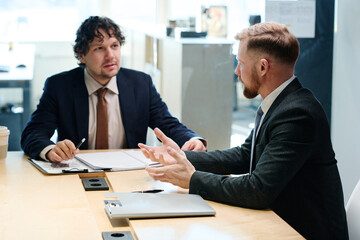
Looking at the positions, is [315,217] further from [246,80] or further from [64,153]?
[64,153]

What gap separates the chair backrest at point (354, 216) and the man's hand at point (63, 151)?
1091 millimetres

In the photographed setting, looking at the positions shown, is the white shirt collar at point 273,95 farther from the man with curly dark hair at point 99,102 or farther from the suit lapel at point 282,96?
the man with curly dark hair at point 99,102

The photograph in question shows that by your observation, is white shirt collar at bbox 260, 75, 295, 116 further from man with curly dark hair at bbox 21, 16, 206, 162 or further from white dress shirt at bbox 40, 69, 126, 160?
white dress shirt at bbox 40, 69, 126, 160

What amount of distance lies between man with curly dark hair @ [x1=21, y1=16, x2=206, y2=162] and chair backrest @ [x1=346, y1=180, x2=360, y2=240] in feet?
3.03

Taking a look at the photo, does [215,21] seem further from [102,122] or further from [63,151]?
[63,151]

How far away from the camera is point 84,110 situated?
2721 mm

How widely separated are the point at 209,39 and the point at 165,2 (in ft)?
4.30

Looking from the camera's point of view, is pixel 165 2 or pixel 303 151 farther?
pixel 165 2

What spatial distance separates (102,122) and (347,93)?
1.61 meters

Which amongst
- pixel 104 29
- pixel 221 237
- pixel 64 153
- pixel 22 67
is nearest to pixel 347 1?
pixel 104 29

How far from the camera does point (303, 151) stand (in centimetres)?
176

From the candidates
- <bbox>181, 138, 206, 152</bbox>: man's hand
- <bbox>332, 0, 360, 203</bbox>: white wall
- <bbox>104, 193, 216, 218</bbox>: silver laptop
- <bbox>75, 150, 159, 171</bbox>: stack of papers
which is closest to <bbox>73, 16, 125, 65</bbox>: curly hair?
<bbox>75, 150, 159, 171</bbox>: stack of papers

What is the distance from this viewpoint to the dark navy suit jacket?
2.69 metres

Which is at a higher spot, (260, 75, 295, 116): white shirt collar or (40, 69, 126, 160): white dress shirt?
(260, 75, 295, 116): white shirt collar
